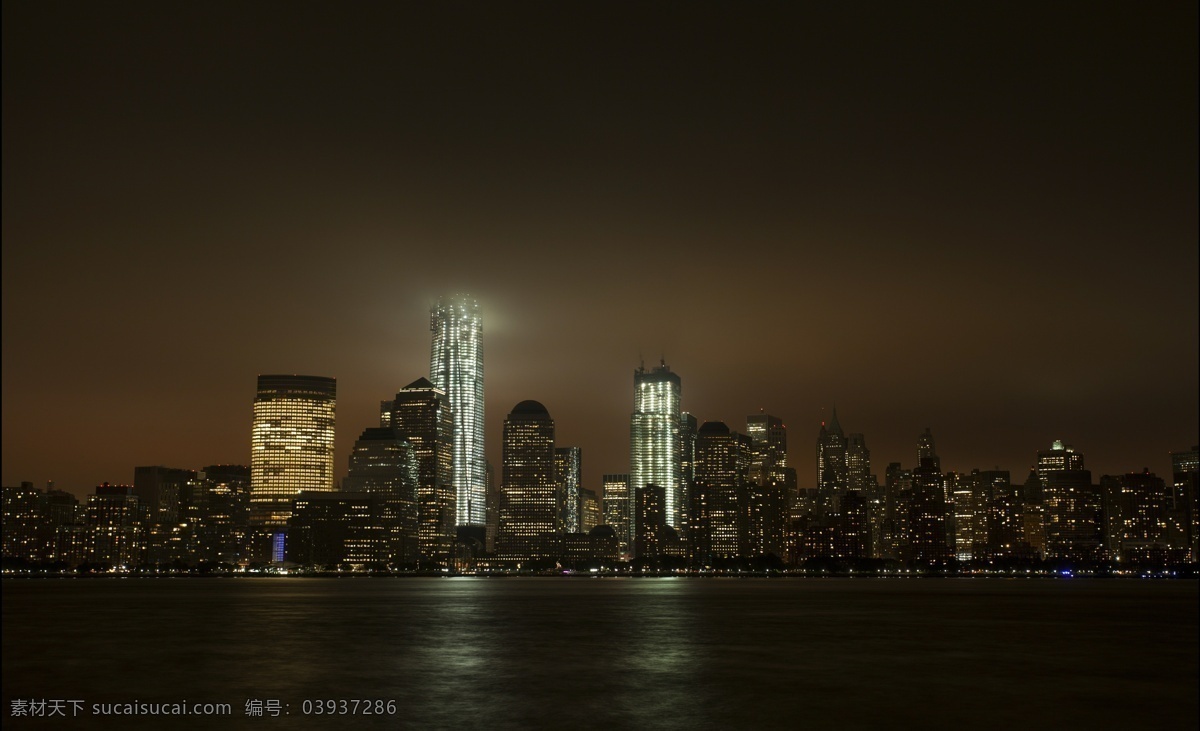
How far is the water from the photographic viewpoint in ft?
152

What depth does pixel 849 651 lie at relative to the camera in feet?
241

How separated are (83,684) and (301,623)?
4741cm

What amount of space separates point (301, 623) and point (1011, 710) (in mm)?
70300

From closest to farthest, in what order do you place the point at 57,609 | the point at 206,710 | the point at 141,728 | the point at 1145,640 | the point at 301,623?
1. the point at 141,728
2. the point at 206,710
3. the point at 1145,640
4. the point at 301,623
5. the point at 57,609

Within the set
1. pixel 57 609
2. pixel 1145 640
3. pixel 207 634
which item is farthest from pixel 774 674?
pixel 57 609

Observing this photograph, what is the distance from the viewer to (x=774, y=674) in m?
60.0

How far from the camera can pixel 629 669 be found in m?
63.0

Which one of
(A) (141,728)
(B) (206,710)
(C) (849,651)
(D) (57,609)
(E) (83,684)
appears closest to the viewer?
(A) (141,728)

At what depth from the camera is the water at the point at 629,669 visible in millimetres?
46281

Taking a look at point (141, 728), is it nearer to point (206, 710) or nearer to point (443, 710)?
point (206, 710)

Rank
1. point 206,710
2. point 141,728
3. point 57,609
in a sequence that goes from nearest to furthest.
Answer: point 141,728 → point 206,710 → point 57,609

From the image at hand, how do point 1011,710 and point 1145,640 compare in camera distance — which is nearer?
point 1011,710

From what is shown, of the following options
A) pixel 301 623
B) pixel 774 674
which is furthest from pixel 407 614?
pixel 774 674

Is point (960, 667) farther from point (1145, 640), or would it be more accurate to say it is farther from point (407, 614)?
point (407, 614)
